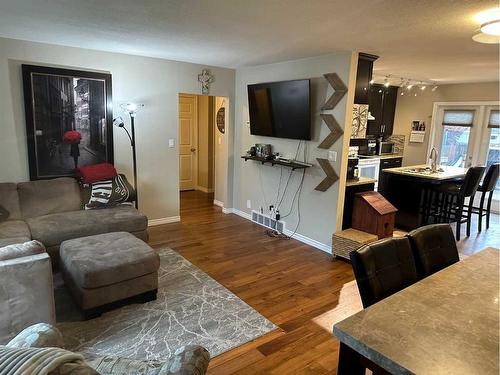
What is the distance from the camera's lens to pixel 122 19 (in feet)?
9.40

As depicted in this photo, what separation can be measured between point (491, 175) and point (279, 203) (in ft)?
10.7

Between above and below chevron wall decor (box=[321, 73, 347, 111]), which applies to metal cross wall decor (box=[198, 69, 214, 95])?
above

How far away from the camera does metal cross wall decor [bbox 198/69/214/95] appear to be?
5.20 metres

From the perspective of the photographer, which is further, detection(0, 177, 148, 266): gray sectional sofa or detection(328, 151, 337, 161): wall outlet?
detection(328, 151, 337, 161): wall outlet

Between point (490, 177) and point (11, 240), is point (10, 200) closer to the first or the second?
point (11, 240)

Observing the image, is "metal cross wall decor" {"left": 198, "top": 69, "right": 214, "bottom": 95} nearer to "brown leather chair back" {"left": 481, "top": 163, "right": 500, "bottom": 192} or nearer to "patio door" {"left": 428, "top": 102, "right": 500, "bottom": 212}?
"brown leather chair back" {"left": 481, "top": 163, "right": 500, "bottom": 192}

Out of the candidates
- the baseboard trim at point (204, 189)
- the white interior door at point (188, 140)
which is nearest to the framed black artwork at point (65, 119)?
the white interior door at point (188, 140)

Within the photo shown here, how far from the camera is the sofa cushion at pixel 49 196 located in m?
3.84

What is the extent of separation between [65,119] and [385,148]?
20.5ft

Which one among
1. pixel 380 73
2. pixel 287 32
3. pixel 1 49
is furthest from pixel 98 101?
pixel 380 73

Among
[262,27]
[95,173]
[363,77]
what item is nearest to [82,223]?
[95,173]

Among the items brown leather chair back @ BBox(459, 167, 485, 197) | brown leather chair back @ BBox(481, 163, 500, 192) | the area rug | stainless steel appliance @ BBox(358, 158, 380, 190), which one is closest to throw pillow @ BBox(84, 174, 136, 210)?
the area rug

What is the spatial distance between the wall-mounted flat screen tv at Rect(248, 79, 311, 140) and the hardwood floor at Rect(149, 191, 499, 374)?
152cm

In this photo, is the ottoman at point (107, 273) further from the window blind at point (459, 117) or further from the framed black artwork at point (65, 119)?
the window blind at point (459, 117)
